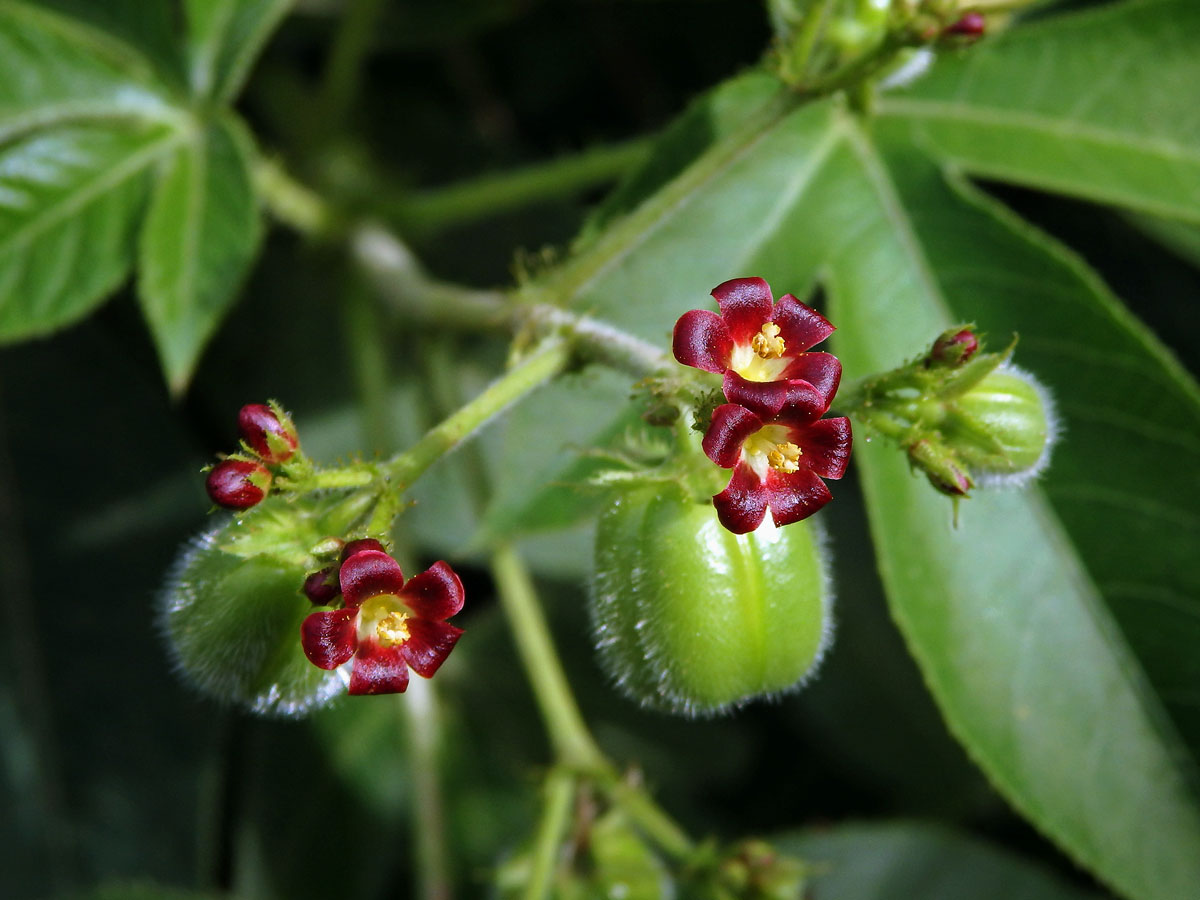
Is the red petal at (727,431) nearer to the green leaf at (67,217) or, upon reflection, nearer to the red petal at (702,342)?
the red petal at (702,342)

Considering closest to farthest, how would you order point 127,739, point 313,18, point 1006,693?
point 1006,693
point 127,739
point 313,18

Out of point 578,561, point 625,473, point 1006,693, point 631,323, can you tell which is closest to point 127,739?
point 578,561

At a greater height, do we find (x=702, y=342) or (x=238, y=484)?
(x=238, y=484)

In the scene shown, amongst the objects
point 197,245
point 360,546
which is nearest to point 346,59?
point 197,245

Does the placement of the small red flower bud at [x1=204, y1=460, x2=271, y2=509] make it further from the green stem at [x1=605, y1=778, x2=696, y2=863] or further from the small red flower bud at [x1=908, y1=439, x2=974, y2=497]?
the green stem at [x1=605, y1=778, x2=696, y2=863]

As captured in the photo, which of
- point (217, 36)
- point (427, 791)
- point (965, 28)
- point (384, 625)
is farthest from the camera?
point (427, 791)

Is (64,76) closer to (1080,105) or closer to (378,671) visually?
(378,671)

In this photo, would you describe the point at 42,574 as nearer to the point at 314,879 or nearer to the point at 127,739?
the point at 127,739
